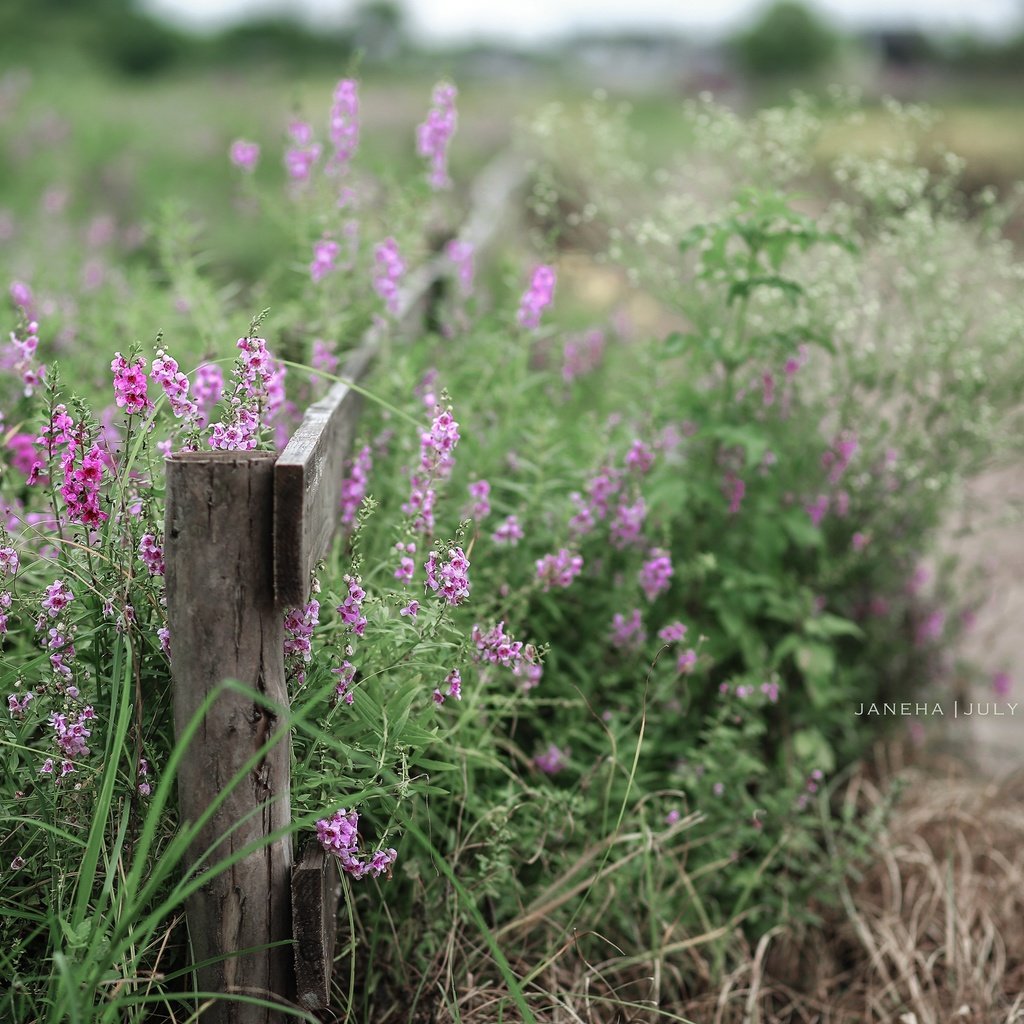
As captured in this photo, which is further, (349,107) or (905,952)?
(349,107)

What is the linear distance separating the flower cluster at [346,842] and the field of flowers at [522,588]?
0.04ft

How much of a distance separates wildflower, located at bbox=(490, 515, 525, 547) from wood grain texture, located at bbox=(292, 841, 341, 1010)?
0.99 metres

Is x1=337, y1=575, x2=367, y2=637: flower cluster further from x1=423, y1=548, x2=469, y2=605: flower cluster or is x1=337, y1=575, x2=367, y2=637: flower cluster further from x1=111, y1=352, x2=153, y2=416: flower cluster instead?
x1=111, y1=352, x2=153, y2=416: flower cluster

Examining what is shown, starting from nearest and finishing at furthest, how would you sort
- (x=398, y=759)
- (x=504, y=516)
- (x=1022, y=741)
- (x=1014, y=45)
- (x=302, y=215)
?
(x=398, y=759)
(x=504, y=516)
(x=302, y=215)
(x=1022, y=741)
(x=1014, y=45)

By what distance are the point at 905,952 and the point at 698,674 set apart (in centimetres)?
94

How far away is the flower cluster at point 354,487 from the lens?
290cm

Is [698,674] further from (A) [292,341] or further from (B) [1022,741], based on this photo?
(B) [1022,741]

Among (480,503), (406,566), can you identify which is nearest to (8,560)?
(406,566)

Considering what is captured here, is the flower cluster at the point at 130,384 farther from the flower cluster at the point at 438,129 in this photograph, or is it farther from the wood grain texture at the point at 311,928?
the flower cluster at the point at 438,129

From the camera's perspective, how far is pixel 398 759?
2305mm

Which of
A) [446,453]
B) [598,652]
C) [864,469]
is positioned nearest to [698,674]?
[598,652]

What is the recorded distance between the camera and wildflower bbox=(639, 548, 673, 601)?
3086 mm

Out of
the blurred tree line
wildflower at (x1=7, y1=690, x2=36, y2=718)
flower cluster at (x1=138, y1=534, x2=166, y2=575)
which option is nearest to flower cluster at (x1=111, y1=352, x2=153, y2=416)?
flower cluster at (x1=138, y1=534, x2=166, y2=575)

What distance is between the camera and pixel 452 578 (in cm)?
231
